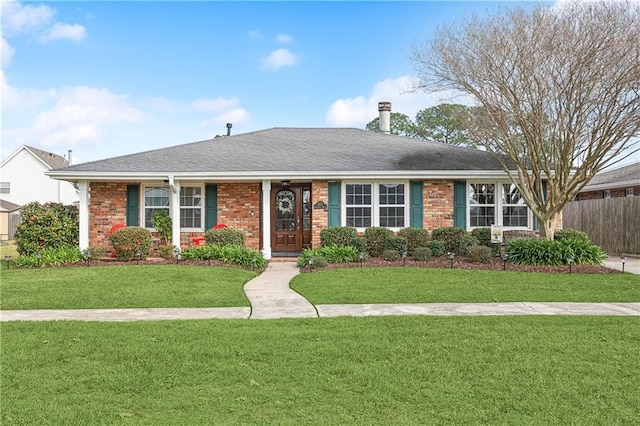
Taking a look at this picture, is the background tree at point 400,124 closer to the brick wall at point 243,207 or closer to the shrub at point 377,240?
the brick wall at point 243,207

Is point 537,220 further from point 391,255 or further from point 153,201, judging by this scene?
point 153,201

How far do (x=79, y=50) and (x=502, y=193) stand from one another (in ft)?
42.2

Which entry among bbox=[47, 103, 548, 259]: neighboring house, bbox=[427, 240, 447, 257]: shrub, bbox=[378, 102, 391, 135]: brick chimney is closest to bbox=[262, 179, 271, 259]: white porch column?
bbox=[47, 103, 548, 259]: neighboring house

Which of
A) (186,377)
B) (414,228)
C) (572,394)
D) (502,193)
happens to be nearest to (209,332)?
(186,377)

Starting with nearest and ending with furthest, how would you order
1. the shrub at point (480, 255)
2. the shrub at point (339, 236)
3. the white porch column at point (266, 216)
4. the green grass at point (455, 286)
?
the green grass at point (455, 286) → the shrub at point (480, 255) → the shrub at point (339, 236) → the white porch column at point (266, 216)

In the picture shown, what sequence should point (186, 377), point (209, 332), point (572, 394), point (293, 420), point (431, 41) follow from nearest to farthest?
point (293, 420)
point (572, 394)
point (186, 377)
point (209, 332)
point (431, 41)

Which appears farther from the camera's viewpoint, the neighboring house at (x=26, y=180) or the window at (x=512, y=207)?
the neighboring house at (x=26, y=180)

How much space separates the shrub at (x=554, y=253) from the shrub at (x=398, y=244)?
2.68 metres

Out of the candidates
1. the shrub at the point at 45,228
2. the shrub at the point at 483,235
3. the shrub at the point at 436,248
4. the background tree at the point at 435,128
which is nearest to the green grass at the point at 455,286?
the shrub at the point at 436,248

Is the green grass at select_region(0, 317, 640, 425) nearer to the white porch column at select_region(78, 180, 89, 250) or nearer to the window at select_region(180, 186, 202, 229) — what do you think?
the white porch column at select_region(78, 180, 89, 250)

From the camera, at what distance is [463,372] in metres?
4.31

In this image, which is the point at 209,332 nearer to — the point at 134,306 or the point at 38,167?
the point at 134,306

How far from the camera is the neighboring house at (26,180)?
3431 centimetres

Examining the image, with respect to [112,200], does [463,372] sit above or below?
below
